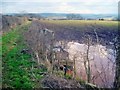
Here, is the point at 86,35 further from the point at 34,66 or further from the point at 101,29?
the point at 34,66

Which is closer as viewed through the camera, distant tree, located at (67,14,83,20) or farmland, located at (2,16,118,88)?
farmland, located at (2,16,118,88)

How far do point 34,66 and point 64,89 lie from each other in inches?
51.9

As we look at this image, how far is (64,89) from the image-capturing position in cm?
364

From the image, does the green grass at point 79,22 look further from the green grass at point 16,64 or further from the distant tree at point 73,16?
the green grass at point 16,64

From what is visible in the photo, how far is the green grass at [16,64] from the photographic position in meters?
4.14

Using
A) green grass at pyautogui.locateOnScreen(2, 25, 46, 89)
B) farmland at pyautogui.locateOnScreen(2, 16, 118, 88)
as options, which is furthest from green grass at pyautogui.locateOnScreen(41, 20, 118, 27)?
green grass at pyautogui.locateOnScreen(2, 25, 46, 89)

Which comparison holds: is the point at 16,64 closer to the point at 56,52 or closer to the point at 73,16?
the point at 56,52

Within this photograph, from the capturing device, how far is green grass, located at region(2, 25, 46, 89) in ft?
13.6

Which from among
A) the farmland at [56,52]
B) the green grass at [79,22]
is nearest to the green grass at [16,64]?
the farmland at [56,52]

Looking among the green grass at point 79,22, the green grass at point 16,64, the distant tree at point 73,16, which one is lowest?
the green grass at point 16,64

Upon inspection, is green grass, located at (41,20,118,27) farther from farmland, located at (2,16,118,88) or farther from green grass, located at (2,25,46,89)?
green grass, located at (2,25,46,89)

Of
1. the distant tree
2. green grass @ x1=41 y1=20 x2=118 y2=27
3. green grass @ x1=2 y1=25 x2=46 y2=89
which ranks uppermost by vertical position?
the distant tree

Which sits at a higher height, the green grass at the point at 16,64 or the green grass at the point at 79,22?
the green grass at the point at 79,22

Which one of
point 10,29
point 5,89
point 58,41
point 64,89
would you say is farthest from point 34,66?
point 10,29
